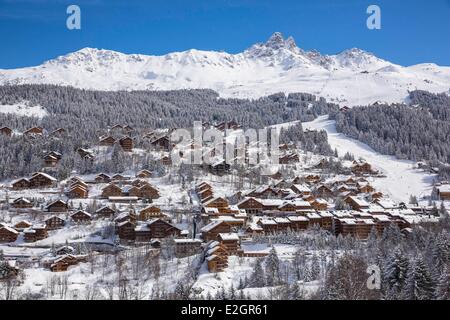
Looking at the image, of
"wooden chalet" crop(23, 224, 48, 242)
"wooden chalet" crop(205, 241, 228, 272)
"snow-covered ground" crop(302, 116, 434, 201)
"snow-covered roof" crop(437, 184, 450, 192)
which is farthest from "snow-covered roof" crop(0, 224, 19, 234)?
"snow-covered roof" crop(437, 184, 450, 192)

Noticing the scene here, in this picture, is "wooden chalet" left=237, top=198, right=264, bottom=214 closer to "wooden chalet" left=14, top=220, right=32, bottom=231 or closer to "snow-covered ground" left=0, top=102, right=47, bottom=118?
"wooden chalet" left=14, top=220, right=32, bottom=231

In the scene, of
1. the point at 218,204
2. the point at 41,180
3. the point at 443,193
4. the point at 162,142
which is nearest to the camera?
the point at 218,204

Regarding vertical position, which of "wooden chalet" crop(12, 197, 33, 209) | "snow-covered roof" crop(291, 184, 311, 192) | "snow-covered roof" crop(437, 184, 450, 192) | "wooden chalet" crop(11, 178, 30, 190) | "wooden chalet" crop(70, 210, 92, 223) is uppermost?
"wooden chalet" crop(11, 178, 30, 190)

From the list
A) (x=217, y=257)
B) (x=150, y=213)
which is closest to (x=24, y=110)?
(x=150, y=213)

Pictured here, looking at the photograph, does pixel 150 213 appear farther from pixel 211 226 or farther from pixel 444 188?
pixel 444 188

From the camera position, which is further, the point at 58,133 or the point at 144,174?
the point at 58,133

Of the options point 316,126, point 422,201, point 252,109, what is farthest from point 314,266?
point 252,109
